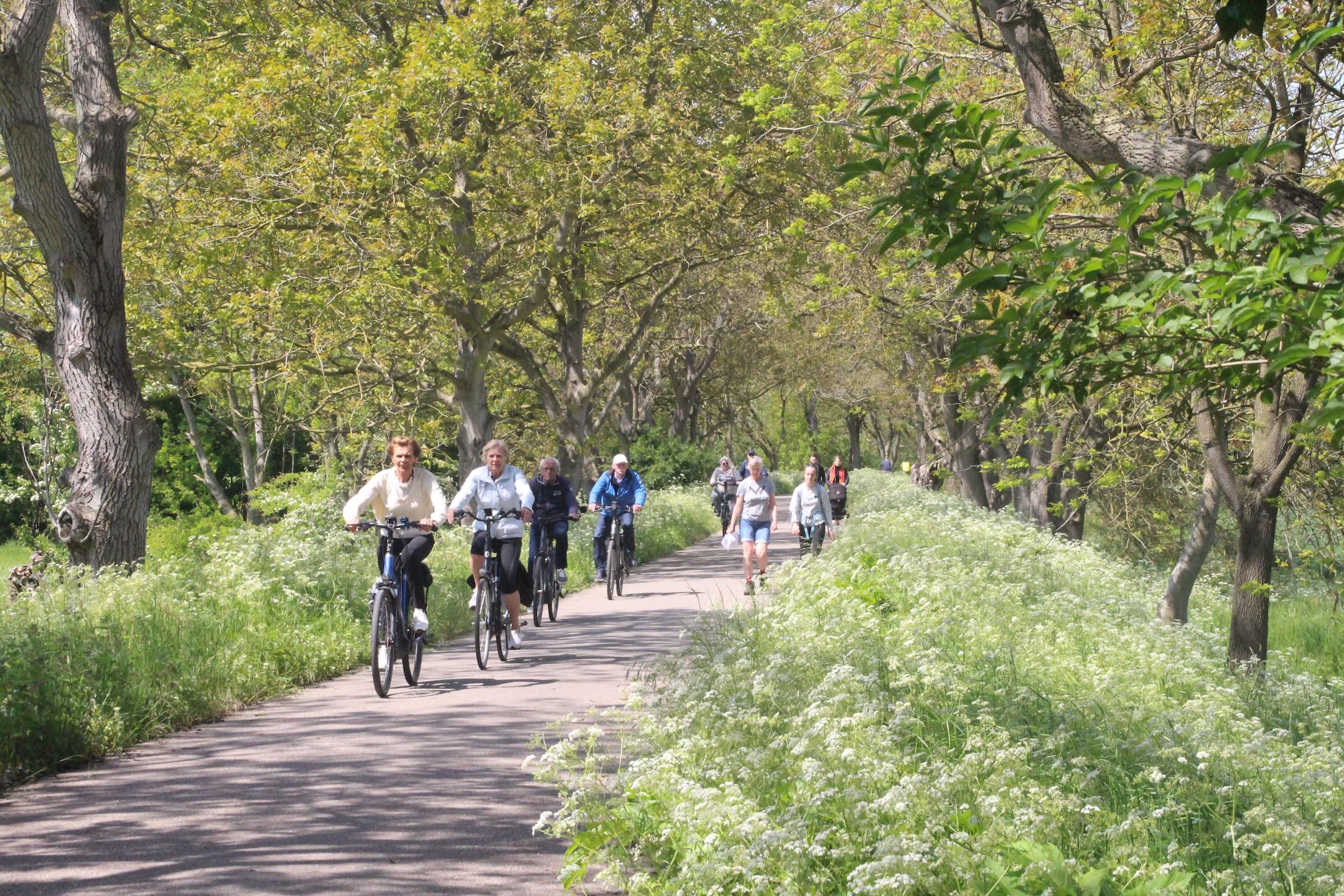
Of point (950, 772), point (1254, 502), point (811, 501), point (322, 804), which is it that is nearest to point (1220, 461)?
point (1254, 502)

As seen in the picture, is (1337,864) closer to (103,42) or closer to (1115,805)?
(1115,805)

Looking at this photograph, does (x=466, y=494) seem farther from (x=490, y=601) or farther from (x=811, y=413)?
(x=811, y=413)

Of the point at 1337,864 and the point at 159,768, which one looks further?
the point at 159,768

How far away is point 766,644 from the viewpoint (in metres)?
8.75

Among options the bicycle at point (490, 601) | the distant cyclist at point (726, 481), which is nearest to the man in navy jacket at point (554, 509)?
the bicycle at point (490, 601)

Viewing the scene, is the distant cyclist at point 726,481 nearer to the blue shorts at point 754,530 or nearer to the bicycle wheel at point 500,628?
the blue shorts at point 754,530

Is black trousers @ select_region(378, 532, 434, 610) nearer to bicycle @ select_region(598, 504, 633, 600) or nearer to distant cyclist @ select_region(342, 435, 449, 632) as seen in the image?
distant cyclist @ select_region(342, 435, 449, 632)

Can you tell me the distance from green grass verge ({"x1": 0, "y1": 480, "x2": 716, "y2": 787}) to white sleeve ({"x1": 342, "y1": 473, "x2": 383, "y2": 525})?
1286 millimetres

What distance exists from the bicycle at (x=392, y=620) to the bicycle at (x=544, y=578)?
4.29m

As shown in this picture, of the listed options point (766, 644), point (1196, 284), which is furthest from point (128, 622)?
point (1196, 284)

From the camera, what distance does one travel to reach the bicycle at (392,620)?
9766mm

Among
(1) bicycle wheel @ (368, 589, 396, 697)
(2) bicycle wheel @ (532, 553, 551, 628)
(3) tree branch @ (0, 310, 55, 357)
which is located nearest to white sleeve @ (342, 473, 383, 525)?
(1) bicycle wheel @ (368, 589, 396, 697)

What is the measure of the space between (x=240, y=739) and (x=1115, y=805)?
531 cm

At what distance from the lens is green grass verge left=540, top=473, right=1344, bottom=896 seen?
13.5 feet
